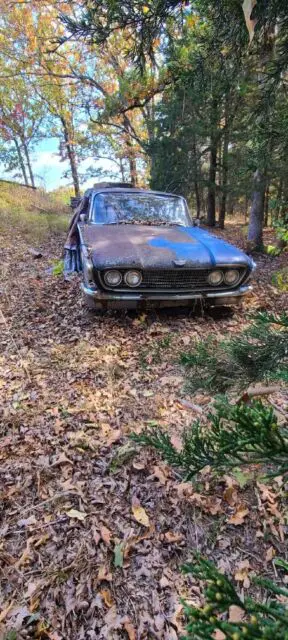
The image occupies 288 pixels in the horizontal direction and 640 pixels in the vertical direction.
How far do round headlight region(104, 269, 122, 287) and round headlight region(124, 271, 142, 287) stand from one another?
8 centimetres

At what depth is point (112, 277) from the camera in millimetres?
3877

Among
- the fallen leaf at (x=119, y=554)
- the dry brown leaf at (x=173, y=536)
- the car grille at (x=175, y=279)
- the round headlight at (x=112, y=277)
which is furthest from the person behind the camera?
the car grille at (x=175, y=279)

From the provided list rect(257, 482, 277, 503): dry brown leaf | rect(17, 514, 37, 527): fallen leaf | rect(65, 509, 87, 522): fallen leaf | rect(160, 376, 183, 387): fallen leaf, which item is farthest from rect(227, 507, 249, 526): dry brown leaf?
rect(160, 376, 183, 387): fallen leaf

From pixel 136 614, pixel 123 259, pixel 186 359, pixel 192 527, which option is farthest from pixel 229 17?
pixel 136 614

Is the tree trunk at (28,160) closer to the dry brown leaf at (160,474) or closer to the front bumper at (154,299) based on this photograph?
the front bumper at (154,299)

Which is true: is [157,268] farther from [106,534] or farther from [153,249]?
[106,534]

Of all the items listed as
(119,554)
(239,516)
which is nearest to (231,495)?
(239,516)

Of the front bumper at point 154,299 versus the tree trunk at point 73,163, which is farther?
the tree trunk at point 73,163

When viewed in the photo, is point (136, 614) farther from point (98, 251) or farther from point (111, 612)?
point (98, 251)

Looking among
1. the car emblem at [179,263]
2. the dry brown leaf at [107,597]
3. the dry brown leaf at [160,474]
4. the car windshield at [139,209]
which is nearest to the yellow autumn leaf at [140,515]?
the dry brown leaf at [160,474]

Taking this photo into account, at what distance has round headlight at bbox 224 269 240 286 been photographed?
421 cm

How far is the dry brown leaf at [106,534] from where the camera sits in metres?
1.97

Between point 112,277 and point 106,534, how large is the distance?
2584 millimetres

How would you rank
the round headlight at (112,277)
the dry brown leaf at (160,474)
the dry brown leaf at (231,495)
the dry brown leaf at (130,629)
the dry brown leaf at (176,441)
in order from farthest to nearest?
the round headlight at (112,277)
the dry brown leaf at (176,441)
the dry brown leaf at (160,474)
the dry brown leaf at (231,495)
the dry brown leaf at (130,629)
